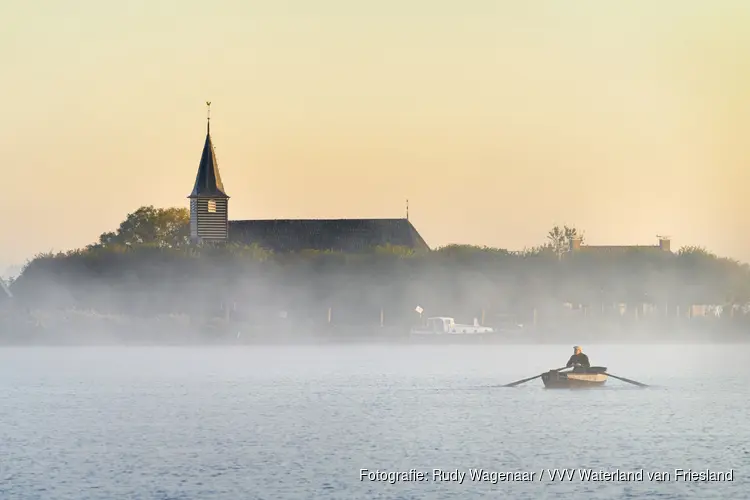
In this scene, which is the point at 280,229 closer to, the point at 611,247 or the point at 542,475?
the point at 611,247

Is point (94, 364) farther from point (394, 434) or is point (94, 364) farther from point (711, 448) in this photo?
point (711, 448)

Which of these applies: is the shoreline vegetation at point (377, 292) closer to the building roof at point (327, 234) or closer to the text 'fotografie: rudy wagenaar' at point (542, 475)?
the building roof at point (327, 234)

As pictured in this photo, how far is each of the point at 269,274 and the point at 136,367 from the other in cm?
3008

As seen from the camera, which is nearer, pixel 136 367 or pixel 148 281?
pixel 136 367

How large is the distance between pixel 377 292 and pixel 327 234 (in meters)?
32.8

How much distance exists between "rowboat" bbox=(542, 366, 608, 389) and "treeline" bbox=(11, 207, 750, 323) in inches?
2345

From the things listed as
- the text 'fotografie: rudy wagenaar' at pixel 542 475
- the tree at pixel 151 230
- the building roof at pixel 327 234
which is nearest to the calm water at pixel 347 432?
the text 'fotografie: rudy wagenaar' at pixel 542 475

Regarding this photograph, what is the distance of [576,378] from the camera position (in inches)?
2598

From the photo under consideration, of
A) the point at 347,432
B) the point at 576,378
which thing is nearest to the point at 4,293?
the point at 576,378

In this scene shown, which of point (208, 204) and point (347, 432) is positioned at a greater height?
point (208, 204)

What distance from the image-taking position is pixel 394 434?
52.7 meters

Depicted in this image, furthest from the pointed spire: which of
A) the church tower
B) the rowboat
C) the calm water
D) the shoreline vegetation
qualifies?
the rowboat

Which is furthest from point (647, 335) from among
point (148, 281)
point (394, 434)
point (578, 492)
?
point (578, 492)

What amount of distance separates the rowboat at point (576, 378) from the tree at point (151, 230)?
101338mm
